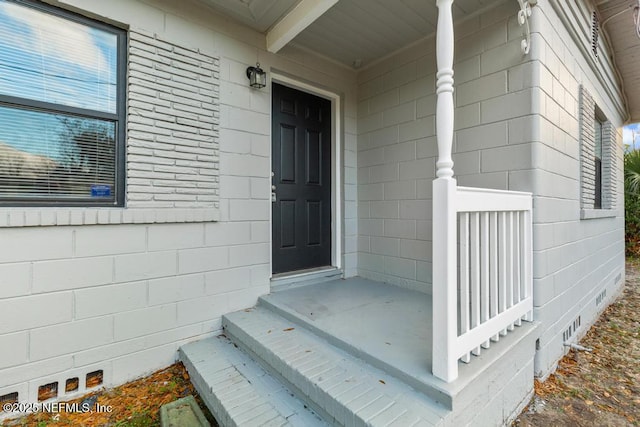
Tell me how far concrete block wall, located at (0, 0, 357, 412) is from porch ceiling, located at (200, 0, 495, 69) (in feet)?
0.62

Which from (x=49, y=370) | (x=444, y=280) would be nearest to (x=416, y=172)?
(x=444, y=280)

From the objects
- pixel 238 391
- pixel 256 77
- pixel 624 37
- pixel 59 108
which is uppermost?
pixel 624 37

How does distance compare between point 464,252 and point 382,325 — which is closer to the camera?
point 464,252

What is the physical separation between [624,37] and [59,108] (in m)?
5.93

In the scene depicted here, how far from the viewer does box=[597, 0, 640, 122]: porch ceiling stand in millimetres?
3266

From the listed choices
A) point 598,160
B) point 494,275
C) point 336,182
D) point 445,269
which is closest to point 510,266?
point 494,275

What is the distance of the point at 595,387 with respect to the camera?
208 cm

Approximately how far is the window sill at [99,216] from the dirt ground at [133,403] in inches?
44.3

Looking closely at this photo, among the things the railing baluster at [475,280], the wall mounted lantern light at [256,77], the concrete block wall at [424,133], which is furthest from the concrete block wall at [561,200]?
the wall mounted lantern light at [256,77]

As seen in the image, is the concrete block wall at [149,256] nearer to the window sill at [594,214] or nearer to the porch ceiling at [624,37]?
the window sill at [594,214]

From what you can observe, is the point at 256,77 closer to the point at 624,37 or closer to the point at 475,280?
the point at 475,280

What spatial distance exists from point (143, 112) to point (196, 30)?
32.6 inches

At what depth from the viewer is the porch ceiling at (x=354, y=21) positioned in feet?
7.89

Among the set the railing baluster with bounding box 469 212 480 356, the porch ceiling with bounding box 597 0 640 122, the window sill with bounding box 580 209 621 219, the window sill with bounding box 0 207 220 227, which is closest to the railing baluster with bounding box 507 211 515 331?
the railing baluster with bounding box 469 212 480 356
